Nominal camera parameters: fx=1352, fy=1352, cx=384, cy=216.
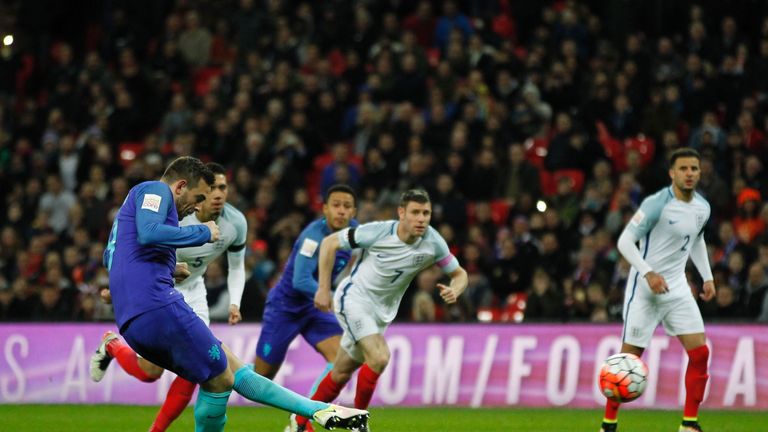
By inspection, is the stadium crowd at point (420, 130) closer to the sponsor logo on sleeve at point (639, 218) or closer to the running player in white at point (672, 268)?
the running player in white at point (672, 268)

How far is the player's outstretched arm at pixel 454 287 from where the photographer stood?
10.0 metres

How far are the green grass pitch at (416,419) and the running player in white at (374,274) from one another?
1.18 meters

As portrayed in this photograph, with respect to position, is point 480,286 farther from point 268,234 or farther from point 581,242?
point 268,234

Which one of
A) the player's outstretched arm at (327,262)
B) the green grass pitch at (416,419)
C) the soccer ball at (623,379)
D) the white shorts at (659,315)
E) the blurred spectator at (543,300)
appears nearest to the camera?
the soccer ball at (623,379)

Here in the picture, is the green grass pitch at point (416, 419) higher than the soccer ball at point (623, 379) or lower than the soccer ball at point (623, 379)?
lower

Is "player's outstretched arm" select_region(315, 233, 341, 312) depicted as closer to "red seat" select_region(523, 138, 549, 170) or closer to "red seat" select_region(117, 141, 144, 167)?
"red seat" select_region(523, 138, 549, 170)

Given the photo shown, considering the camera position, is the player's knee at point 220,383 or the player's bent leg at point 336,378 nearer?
the player's knee at point 220,383

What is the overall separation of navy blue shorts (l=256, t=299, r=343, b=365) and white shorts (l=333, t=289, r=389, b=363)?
971 mm

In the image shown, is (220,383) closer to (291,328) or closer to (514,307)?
(291,328)

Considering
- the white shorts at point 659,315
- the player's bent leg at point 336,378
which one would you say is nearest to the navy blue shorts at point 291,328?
the player's bent leg at point 336,378

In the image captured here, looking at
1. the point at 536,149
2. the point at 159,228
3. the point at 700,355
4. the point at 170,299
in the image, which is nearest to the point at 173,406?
the point at 170,299

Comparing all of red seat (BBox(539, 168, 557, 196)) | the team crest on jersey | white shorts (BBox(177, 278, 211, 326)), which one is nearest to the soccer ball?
the team crest on jersey

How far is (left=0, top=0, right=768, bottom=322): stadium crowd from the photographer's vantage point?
54.1 feet

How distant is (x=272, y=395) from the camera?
831 cm
